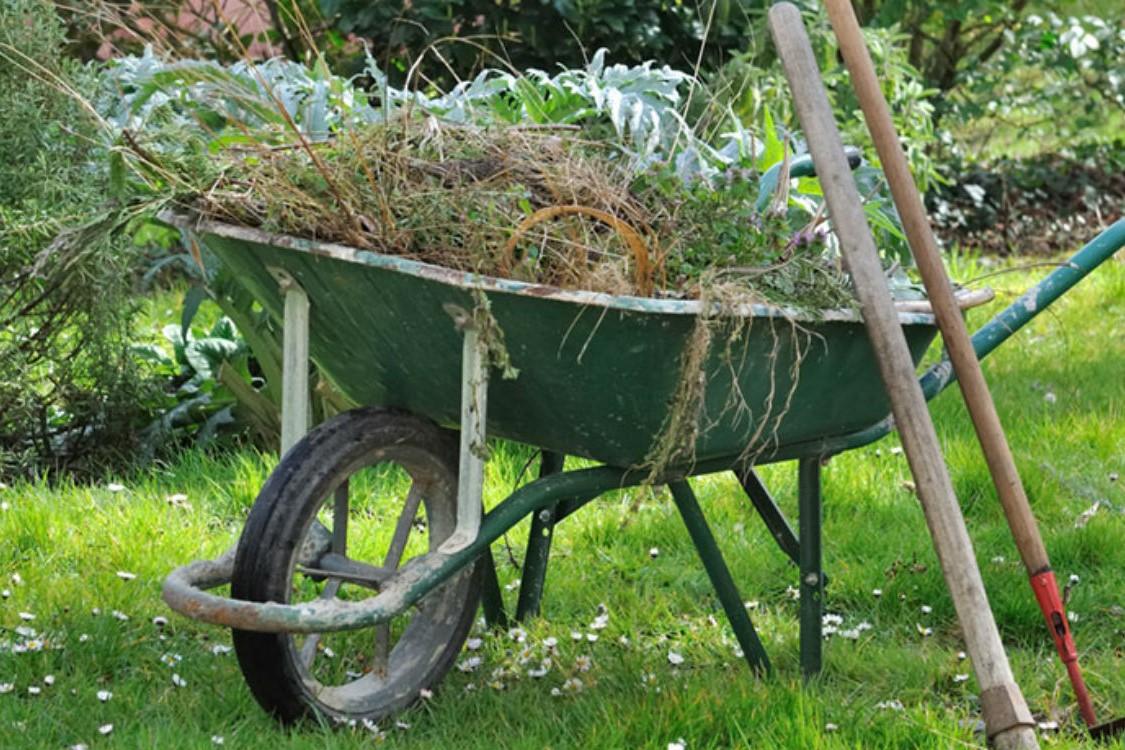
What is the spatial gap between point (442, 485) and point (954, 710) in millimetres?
957

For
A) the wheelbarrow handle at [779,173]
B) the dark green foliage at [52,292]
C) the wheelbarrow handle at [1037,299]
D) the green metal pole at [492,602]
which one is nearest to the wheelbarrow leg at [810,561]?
the wheelbarrow handle at [1037,299]

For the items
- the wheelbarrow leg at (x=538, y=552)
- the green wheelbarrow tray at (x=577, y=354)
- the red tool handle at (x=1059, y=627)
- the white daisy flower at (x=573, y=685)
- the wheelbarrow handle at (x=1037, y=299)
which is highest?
the wheelbarrow handle at (x=1037, y=299)

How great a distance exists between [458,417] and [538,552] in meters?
0.53

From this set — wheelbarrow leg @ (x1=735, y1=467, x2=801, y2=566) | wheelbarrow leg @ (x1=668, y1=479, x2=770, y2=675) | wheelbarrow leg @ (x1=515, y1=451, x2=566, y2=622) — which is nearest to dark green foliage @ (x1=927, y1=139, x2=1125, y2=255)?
wheelbarrow leg @ (x1=735, y1=467, x2=801, y2=566)

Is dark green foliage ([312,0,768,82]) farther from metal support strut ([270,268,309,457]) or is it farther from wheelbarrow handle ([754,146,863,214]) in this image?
metal support strut ([270,268,309,457])

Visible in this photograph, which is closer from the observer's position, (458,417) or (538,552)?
(458,417)

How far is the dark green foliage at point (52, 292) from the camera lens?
392 cm

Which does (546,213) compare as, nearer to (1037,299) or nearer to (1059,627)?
(1037,299)

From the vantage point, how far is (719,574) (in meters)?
2.87

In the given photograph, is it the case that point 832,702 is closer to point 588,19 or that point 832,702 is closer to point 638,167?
point 638,167

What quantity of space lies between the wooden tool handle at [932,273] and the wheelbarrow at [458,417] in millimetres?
58

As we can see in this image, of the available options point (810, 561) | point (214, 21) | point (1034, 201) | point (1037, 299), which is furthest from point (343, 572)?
point (1034, 201)

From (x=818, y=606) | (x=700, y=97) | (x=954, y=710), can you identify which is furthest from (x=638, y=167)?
(x=700, y=97)

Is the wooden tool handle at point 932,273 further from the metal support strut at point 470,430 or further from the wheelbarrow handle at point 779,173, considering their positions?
the metal support strut at point 470,430
